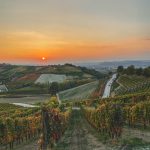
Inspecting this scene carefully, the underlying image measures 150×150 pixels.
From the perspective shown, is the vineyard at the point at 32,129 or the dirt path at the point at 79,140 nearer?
the vineyard at the point at 32,129

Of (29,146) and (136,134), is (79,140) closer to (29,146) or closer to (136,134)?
(29,146)

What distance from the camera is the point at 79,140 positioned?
227ft

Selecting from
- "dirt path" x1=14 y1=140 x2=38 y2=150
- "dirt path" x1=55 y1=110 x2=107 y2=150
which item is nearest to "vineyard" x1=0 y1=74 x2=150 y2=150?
"dirt path" x1=55 y1=110 x2=107 y2=150

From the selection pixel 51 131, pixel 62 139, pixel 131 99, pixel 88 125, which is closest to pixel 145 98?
pixel 131 99

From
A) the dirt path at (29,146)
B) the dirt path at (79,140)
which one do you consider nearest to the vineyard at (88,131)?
the dirt path at (79,140)

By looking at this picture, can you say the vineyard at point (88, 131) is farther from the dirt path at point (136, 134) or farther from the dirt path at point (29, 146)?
Answer: the dirt path at point (29, 146)

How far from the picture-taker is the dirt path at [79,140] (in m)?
61.8

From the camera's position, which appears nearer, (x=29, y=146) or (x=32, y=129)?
(x=29, y=146)

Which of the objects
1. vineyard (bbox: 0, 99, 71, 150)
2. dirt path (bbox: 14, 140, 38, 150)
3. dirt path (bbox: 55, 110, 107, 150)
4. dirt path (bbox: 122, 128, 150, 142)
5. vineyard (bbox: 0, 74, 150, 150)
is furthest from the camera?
dirt path (bbox: 122, 128, 150, 142)

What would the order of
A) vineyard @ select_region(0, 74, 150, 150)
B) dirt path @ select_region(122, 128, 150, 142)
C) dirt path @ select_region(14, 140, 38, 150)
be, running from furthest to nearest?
dirt path @ select_region(122, 128, 150, 142), dirt path @ select_region(14, 140, 38, 150), vineyard @ select_region(0, 74, 150, 150)

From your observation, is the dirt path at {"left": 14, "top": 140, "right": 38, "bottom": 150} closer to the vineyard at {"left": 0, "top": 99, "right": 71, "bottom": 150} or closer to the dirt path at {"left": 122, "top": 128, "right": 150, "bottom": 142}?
the vineyard at {"left": 0, "top": 99, "right": 71, "bottom": 150}

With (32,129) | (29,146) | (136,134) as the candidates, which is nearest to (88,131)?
(32,129)

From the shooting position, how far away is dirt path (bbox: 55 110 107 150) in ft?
203

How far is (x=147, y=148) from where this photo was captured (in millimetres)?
57344
